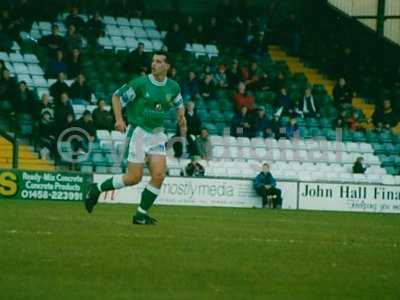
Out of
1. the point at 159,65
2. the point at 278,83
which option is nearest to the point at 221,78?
the point at 278,83

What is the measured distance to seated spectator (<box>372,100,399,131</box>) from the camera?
37.2 metres

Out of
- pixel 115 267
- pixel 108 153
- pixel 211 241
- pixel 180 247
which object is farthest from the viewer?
pixel 108 153

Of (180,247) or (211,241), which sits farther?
(211,241)

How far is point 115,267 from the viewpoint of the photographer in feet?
37.7

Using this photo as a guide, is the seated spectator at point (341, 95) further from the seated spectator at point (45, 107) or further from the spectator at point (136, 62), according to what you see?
the seated spectator at point (45, 107)

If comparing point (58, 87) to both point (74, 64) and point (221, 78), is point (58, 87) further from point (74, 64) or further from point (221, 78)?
point (221, 78)

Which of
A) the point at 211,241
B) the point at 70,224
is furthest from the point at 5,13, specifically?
the point at 211,241

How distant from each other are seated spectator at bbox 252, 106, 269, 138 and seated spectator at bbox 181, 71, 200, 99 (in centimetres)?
184

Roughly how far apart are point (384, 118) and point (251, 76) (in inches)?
174

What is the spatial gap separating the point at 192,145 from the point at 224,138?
6.47 feet

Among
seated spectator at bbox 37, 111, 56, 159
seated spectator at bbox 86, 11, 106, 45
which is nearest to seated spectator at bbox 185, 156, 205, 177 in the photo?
seated spectator at bbox 37, 111, 56, 159

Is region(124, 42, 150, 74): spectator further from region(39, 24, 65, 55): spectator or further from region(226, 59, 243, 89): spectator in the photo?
region(226, 59, 243, 89): spectator

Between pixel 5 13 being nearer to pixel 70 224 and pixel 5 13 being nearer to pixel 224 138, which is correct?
pixel 224 138

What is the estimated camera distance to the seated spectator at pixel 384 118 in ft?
122
